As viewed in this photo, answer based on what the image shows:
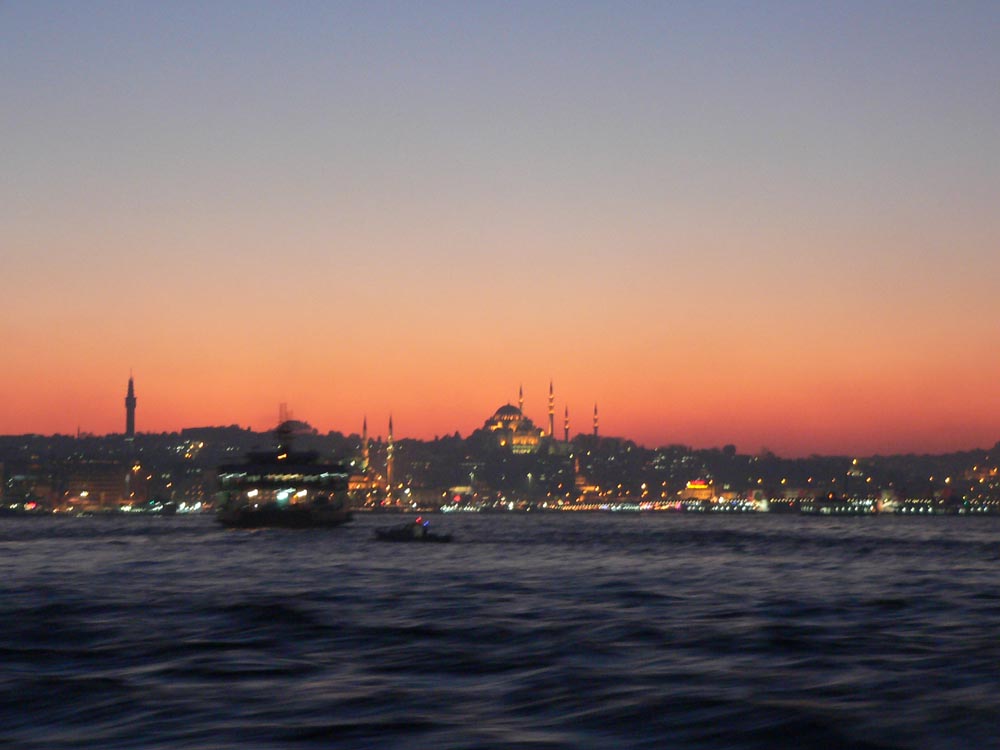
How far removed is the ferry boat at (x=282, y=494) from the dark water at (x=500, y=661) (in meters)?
64.4

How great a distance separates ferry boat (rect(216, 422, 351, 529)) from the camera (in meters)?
106

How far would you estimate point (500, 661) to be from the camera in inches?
769

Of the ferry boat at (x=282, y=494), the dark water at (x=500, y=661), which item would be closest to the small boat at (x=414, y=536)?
the ferry boat at (x=282, y=494)

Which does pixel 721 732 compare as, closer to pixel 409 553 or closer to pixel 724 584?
pixel 724 584

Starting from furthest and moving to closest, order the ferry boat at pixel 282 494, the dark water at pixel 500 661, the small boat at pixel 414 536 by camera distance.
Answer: the ferry boat at pixel 282 494
the small boat at pixel 414 536
the dark water at pixel 500 661

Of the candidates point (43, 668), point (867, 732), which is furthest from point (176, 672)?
point (867, 732)

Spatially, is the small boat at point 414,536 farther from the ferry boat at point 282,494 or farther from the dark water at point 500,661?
the dark water at point 500,661

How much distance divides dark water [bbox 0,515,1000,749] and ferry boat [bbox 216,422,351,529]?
64.4 m

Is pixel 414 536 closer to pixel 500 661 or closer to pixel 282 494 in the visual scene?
pixel 282 494

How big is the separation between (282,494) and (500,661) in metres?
92.9

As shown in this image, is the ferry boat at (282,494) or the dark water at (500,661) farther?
the ferry boat at (282,494)

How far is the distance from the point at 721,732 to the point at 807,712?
1484 mm

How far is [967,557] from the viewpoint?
57.1 m

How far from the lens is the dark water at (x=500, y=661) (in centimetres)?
1385
